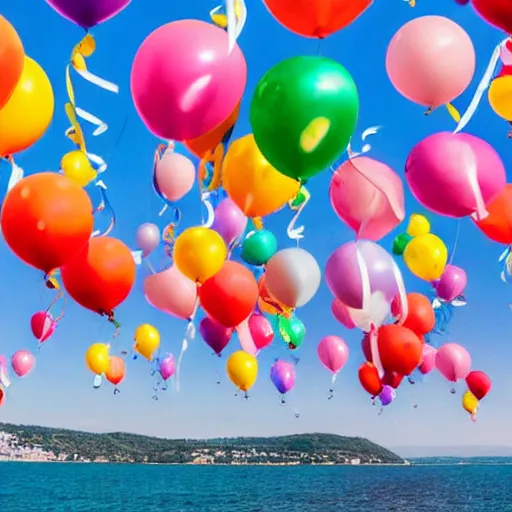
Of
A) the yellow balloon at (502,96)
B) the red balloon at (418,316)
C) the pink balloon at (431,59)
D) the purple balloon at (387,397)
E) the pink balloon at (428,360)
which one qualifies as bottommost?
the purple balloon at (387,397)

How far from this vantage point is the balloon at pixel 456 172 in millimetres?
3555

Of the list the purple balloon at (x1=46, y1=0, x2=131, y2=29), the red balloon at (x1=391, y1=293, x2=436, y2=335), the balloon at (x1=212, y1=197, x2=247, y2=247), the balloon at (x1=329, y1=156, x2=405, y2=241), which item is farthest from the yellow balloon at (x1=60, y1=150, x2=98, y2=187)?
the red balloon at (x1=391, y1=293, x2=436, y2=335)

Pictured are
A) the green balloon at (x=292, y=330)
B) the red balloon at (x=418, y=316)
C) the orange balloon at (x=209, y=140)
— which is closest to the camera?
the orange balloon at (x=209, y=140)

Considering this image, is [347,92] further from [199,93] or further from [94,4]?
[94,4]

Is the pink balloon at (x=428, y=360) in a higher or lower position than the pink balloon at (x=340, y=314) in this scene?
lower

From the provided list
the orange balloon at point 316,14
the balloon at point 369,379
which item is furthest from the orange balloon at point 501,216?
the balloon at point 369,379

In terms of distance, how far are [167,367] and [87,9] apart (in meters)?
6.64

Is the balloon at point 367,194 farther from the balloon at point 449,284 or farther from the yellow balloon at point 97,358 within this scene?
the yellow balloon at point 97,358

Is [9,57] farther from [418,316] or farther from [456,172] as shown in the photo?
[418,316]

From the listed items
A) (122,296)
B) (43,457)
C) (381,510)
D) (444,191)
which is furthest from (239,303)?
(43,457)

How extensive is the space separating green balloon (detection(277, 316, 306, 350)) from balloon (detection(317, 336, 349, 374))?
0.81 m

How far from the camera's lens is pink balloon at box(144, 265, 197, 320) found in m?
5.22

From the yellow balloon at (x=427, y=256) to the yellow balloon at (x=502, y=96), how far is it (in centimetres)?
221

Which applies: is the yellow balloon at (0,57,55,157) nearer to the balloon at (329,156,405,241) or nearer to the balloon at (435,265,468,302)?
the balloon at (329,156,405,241)
